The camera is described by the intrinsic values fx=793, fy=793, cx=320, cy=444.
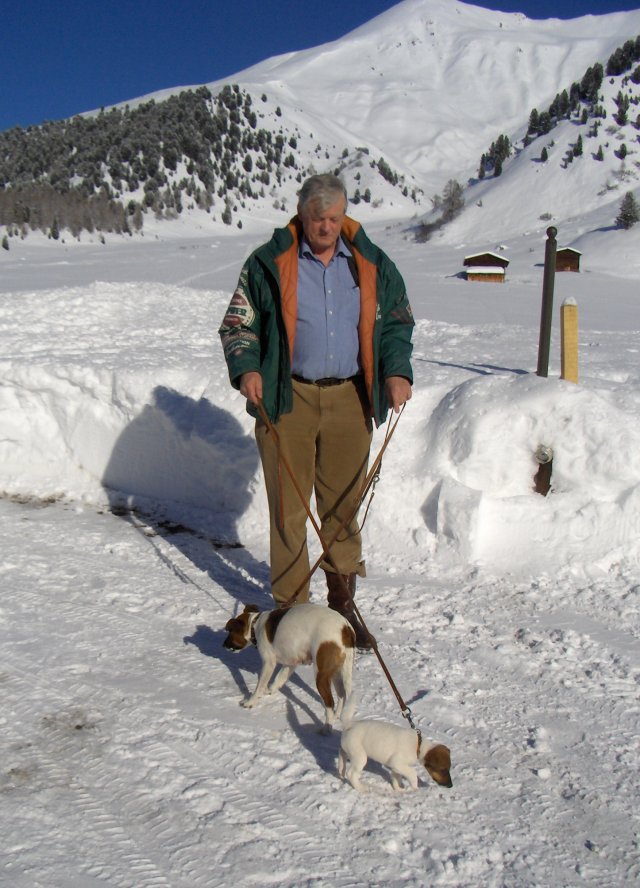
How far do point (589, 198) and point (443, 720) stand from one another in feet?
108

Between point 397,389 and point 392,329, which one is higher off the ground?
point 392,329

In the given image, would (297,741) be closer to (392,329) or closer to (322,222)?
(392,329)

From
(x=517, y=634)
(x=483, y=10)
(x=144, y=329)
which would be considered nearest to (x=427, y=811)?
(x=517, y=634)

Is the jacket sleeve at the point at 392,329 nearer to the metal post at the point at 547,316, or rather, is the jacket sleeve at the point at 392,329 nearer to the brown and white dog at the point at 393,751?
the brown and white dog at the point at 393,751

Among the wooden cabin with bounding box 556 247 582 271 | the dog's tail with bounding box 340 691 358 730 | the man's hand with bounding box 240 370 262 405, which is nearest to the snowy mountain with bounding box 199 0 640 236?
the wooden cabin with bounding box 556 247 582 271

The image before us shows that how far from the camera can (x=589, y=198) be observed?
32344 millimetres

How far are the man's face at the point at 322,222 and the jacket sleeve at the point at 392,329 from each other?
348mm

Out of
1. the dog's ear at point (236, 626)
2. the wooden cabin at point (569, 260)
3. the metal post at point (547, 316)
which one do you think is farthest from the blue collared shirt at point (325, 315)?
the wooden cabin at point (569, 260)

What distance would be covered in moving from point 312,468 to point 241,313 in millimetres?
782

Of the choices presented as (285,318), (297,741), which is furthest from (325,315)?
(297,741)

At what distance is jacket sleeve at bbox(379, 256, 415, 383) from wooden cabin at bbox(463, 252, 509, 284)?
14464 millimetres

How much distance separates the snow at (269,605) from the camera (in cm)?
246

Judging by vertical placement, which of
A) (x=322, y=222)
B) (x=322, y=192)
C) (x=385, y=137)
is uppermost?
→ (x=385, y=137)

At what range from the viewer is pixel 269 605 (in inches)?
166
